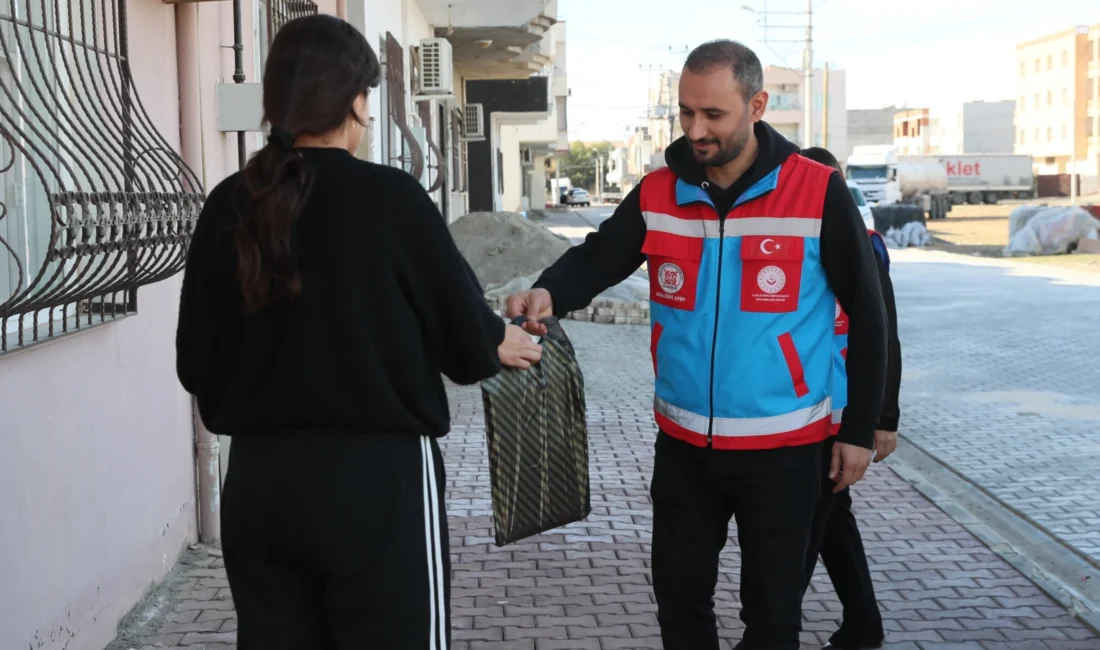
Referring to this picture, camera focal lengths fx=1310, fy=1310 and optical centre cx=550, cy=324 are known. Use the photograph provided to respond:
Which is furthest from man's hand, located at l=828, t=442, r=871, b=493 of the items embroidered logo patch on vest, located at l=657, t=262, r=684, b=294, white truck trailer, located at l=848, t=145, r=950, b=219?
white truck trailer, located at l=848, t=145, r=950, b=219

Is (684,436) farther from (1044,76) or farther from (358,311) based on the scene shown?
(1044,76)

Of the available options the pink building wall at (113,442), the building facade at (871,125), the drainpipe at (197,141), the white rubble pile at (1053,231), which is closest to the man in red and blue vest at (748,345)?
the pink building wall at (113,442)

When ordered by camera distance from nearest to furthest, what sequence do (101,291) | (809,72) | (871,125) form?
(101,291) < (809,72) < (871,125)

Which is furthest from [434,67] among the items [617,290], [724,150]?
[724,150]

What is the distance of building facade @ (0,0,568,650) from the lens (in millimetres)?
3850

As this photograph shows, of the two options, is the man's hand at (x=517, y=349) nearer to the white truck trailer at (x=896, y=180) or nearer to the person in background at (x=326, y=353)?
the person in background at (x=326, y=353)

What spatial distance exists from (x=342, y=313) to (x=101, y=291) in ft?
7.10

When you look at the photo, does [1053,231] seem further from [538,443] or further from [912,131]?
[912,131]

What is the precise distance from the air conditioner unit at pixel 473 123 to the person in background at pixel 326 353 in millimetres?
25875

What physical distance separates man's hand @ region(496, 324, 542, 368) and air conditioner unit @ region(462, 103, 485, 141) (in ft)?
83.9

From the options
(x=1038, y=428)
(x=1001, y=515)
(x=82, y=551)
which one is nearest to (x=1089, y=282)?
(x=1038, y=428)

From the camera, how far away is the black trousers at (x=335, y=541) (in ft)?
7.82

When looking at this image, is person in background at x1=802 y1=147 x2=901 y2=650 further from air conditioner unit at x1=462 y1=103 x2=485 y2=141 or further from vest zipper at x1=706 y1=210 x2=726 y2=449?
air conditioner unit at x1=462 y1=103 x2=485 y2=141

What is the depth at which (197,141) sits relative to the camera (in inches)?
227
